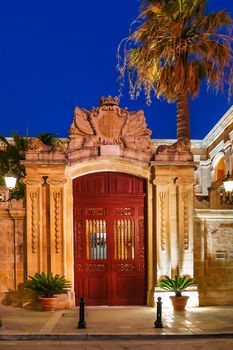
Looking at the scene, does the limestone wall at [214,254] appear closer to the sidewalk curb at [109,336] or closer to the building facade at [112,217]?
the building facade at [112,217]

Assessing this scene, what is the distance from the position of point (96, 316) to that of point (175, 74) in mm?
10427

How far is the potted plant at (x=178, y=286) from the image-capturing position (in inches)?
614

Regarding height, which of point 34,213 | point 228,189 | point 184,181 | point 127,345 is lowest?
point 127,345

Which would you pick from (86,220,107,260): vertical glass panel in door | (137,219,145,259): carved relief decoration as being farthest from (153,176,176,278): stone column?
(86,220,107,260): vertical glass panel in door

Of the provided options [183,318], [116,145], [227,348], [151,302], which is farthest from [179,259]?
[227,348]

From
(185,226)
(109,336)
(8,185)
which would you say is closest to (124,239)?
(185,226)

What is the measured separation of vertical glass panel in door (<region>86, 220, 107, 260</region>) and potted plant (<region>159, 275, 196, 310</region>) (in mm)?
1934

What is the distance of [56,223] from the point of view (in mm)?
16344

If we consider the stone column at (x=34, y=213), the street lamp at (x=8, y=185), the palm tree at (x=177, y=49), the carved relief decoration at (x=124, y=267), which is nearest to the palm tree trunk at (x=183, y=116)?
the palm tree at (x=177, y=49)

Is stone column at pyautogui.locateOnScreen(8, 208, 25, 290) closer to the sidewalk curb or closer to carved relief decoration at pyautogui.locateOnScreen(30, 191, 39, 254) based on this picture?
carved relief decoration at pyautogui.locateOnScreen(30, 191, 39, 254)

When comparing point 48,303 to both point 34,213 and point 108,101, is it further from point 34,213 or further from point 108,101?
point 108,101

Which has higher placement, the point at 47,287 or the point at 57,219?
the point at 57,219

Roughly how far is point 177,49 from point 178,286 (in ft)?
30.5

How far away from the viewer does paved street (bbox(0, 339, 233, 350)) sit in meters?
10.7
